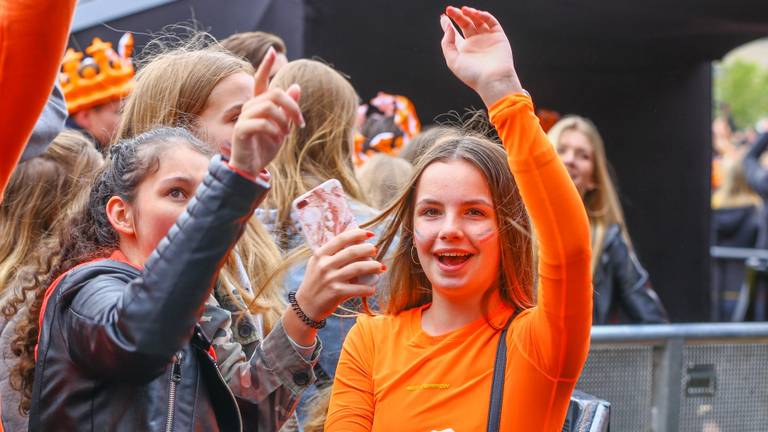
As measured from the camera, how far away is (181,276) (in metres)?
1.47

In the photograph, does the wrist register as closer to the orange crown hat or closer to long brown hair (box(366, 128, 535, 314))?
long brown hair (box(366, 128, 535, 314))

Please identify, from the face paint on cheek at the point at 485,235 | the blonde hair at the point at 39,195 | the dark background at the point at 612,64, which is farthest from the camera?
the dark background at the point at 612,64

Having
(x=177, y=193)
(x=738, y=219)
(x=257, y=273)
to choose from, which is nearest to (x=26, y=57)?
(x=177, y=193)

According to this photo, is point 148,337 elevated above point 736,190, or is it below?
above

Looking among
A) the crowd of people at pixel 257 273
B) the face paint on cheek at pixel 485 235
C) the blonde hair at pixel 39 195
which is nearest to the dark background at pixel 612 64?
the blonde hair at pixel 39 195

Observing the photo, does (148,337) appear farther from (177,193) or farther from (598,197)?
(598,197)

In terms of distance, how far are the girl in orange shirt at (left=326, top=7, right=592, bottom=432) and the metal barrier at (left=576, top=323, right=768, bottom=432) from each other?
1.90m

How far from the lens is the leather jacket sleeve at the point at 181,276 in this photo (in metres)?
1.47

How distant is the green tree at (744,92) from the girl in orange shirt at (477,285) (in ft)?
69.7

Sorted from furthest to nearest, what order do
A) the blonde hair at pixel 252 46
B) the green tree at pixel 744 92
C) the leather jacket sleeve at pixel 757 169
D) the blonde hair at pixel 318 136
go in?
the green tree at pixel 744 92 < the leather jacket sleeve at pixel 757 169 < the blonde hair at pixel 252 46 < the blonde hair at pixel 318 136

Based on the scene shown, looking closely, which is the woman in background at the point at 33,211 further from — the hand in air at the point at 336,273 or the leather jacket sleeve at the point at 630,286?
the leather jacket sleeve at the point at 630,286

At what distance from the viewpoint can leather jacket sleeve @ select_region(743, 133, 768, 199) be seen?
9.70 m

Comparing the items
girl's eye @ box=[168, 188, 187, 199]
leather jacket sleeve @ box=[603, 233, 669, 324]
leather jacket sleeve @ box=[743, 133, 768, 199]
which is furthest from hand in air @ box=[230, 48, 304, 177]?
leather jacket sleeve @ box=[743, 133, 768, 199]

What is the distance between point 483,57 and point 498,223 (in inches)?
18.7
